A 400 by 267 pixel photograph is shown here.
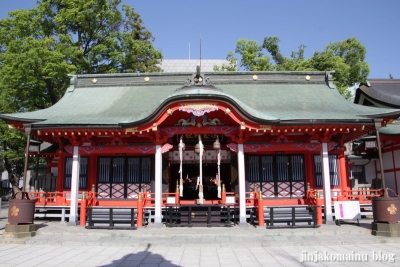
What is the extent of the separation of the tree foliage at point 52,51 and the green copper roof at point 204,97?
507 cm

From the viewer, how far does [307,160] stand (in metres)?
15.4

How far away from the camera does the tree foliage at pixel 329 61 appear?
27609 mm

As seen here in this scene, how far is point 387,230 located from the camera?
1052 centimetres

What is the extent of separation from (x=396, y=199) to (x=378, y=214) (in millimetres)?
836

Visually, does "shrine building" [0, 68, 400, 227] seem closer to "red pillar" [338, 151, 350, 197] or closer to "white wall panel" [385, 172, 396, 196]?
"red pillar" [338, 151, 350, 197]

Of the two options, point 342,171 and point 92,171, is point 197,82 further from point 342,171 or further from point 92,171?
point 342,171

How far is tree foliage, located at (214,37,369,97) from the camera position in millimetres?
27609

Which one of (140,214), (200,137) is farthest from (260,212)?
(140,214)

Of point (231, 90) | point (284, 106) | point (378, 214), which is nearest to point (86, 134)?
point (231, 90)

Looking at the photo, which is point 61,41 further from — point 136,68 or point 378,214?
point 378,214

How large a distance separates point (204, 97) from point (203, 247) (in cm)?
568

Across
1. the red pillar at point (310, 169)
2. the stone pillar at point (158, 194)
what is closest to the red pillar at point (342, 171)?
the red pillar at point (310, 169)

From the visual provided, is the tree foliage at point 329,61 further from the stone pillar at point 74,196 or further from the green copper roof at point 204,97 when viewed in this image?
the stone pillar at point 74,196

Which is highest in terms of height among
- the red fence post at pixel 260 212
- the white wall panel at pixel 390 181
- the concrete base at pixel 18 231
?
the white wall panel at pixel 390 181
